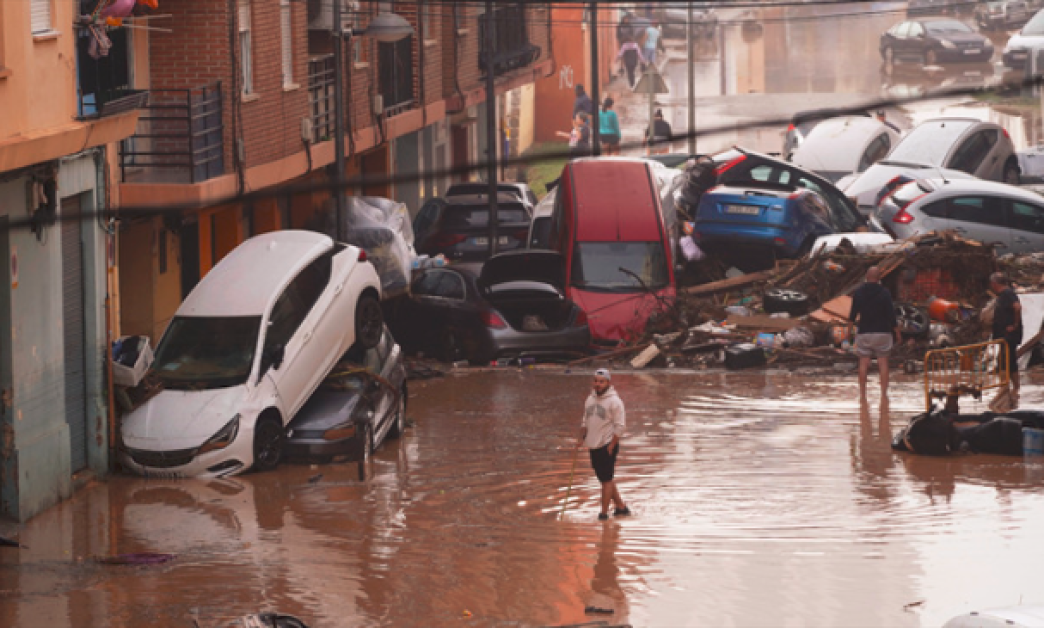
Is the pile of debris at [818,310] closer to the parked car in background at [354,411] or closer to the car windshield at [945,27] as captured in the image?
the parked car in background at [354,411]

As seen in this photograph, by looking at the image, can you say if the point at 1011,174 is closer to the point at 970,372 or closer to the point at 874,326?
the point at 874,326

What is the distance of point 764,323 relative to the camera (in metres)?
24.6

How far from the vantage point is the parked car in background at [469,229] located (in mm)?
31703

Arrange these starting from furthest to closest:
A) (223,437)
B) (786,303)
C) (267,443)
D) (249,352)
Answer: (786,303) < (249,352) < (267,443) < (223,437)

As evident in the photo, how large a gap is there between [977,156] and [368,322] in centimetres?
1949

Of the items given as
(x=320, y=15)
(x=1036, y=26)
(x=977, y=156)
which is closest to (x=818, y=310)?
(x=320, y=15)

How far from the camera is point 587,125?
49125mm

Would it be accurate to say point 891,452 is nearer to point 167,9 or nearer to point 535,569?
point 535,569

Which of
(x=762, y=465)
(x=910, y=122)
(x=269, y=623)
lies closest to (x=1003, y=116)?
(x=910, y=122)

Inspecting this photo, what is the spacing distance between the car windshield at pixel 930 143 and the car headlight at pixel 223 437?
803 inches

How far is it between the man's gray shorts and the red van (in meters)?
4.63

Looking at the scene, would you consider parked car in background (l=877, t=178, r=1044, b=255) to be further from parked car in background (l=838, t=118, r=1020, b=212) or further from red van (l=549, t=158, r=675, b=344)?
red van (l=549, t=158, r=675, b=344)

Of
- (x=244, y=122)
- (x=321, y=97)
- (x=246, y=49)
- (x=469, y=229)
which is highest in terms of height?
(x=246, y=49)

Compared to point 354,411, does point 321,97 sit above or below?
above
